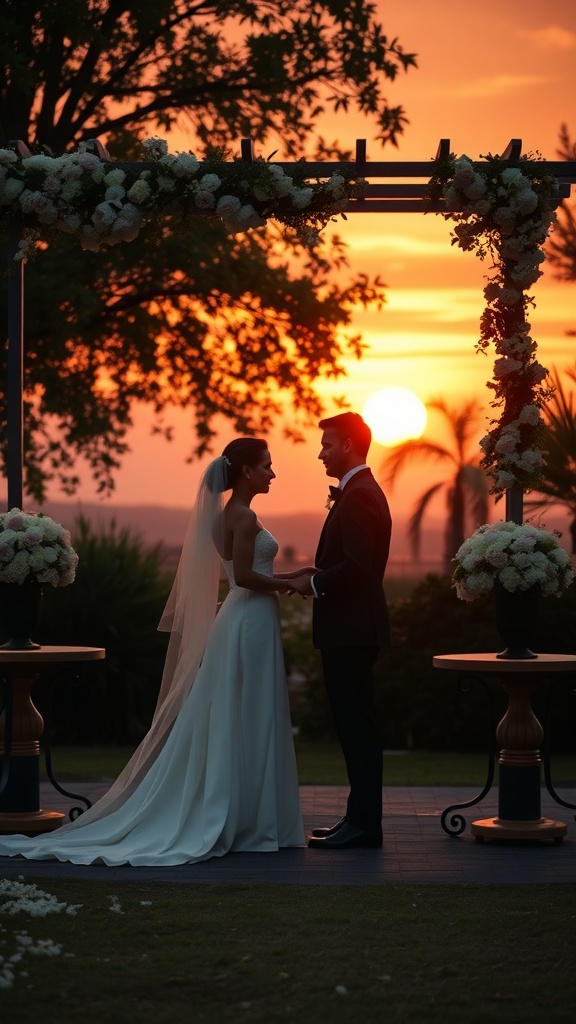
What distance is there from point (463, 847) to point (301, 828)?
843mm

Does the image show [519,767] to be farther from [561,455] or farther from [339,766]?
[561,455]

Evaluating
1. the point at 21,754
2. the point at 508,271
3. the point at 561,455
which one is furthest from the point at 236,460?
the point at 561,455

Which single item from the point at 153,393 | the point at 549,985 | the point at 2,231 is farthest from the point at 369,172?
the point at 153,393

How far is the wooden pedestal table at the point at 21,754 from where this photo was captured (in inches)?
307

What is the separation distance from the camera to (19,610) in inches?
312

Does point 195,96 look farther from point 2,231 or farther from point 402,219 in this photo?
point 2,231

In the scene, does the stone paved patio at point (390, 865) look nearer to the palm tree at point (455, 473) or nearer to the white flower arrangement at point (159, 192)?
the white flower arrangement at point (159, 192)

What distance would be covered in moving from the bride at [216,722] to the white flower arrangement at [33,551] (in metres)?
0.67

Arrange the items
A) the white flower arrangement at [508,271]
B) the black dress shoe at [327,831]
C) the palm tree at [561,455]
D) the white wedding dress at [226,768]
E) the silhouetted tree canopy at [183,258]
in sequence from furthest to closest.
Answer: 1. the silhouetted tree canopy at [183,258]
2. the palm tree at [561,455]
3. the white flower arrangement at [508,271]
4. the black dress shoe at [327,831]
5. the white wedding dress at [226,768]

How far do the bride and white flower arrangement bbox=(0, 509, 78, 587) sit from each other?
67 centimetres

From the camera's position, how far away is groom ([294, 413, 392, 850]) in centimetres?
734

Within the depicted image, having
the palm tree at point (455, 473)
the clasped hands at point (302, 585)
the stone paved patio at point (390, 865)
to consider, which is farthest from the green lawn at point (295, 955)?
the palm tree at point (455, 473)

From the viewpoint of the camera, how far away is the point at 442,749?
13.6 meters

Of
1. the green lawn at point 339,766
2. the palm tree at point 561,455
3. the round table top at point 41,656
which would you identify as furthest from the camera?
the palm tree at point 561,455
